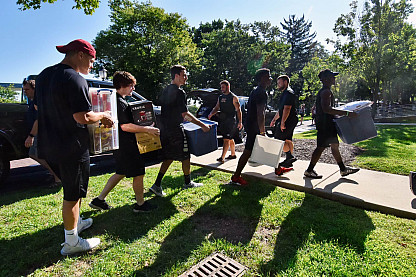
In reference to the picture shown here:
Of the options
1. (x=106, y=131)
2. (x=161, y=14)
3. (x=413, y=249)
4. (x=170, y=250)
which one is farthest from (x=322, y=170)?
(x=161, y=14)

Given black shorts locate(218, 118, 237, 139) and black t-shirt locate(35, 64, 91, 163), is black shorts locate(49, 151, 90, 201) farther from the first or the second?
black shorts locate(218, 118, 237, 139)

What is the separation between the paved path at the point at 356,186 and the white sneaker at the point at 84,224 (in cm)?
280

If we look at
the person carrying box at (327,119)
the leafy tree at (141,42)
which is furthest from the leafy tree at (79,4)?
the leafy tree at (141,42)

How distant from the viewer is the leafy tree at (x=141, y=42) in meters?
23.5

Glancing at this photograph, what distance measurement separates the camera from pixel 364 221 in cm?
276

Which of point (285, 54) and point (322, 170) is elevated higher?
point (285, 54)

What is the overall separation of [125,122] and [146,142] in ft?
1.21

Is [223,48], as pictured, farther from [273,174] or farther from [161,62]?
[273,174]

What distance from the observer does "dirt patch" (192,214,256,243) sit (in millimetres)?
2566

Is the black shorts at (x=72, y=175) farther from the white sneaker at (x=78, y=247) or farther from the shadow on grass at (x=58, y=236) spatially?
the shadow on grass at (x=58, y=236)

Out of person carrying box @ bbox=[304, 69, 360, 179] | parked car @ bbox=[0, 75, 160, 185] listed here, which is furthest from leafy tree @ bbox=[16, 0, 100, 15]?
person carrying box @ bbox=[304, 69, 360, 179]

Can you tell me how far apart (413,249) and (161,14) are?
2700 cm

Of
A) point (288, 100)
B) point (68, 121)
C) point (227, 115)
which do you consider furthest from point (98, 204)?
point (288, 100)

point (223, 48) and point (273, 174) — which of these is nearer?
point (273, 174)
